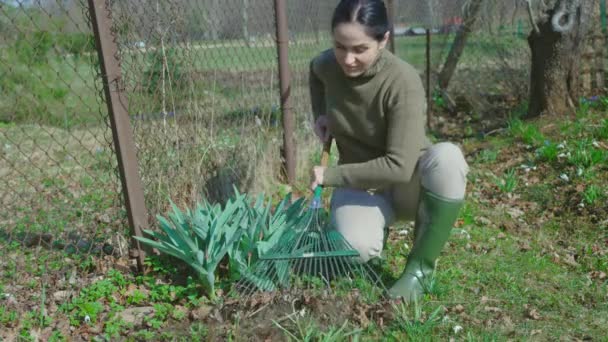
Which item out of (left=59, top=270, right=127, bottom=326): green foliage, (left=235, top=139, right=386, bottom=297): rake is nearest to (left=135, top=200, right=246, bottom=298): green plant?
(left=235, top=139, right=386, bottom=297): rake

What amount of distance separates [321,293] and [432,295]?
0.55 m

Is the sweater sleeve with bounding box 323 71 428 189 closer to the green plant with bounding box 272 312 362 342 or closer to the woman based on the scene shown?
the woman

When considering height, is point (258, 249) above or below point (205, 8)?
below

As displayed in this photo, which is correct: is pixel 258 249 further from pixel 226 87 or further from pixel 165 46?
pixel 226 87

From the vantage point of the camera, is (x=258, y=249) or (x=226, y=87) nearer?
(x=258, y=249)

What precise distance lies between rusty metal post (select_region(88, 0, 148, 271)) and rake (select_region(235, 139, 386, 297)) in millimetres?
618

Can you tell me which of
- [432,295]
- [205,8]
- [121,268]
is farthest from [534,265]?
[205,8]

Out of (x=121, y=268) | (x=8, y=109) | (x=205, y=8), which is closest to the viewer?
(x=121, y=268)

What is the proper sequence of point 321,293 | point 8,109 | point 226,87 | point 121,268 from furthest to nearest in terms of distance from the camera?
point 8,109 < point 226,87 < point 121,268 < point 321,293

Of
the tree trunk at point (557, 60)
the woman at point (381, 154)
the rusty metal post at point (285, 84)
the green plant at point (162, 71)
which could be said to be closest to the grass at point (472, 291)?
the woman at point (381, 154)

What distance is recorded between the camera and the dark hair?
2.30 meters

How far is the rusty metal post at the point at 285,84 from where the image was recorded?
3.89 m

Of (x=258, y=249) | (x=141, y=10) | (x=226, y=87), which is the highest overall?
(x=141, y=10)

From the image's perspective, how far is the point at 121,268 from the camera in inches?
108
